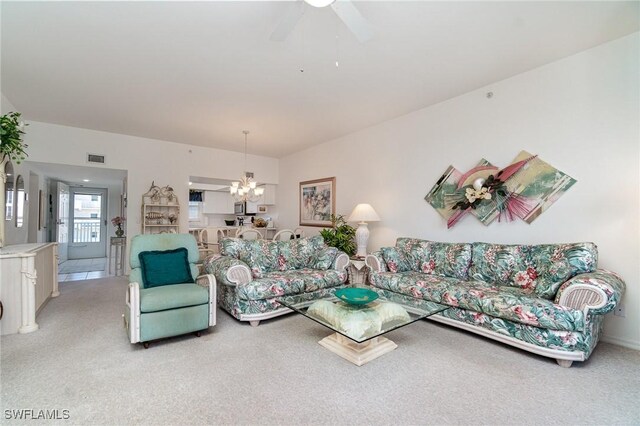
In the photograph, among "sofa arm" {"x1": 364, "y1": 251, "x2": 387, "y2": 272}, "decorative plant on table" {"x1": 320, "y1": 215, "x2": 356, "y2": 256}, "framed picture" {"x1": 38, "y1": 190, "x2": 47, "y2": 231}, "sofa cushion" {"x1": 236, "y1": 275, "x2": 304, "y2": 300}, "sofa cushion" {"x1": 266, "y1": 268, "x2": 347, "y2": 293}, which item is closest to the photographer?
"sofa cushion" {"x1": 236, "y1": 275, "x2": 304, "y2": 300}

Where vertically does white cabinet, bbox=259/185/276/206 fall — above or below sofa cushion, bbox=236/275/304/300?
above

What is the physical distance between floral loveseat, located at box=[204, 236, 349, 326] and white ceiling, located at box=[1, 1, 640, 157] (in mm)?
2011

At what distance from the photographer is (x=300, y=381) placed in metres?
2.12

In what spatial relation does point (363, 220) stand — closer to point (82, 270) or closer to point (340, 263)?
point (340, 263)

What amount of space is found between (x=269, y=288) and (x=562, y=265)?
2.84m

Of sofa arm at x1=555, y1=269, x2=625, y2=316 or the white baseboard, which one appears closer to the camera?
sofa arm at x1=555, y1=269, x2=625, y2=316

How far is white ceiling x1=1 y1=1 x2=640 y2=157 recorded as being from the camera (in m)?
2.33

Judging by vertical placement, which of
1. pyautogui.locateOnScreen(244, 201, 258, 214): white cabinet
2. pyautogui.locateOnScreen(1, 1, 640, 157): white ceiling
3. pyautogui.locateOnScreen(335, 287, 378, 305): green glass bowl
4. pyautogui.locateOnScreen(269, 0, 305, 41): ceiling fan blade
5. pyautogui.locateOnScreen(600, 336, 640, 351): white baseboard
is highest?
pyautogui.locateOnScreen(1, 1, 640, 157): white ceiling

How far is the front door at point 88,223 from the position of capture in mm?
8422

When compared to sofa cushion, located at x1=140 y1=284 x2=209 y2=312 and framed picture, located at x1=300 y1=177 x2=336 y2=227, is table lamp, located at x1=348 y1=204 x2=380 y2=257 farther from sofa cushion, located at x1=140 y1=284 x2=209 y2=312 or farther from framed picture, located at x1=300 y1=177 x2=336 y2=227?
sofa cushion, located at x1=140 y1=284 x2=209 y2=312

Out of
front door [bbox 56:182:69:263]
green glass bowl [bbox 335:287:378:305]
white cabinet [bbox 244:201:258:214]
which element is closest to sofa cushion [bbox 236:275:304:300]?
green glass bowl [bbox 335:287:378:305]

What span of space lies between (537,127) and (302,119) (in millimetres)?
3100

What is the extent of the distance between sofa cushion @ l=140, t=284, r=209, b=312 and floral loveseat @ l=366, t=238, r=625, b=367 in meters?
2.07

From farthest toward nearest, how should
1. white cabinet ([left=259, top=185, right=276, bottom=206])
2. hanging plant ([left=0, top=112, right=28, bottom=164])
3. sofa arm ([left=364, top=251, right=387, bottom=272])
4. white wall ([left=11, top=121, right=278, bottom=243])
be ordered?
white cabinet ([left=259, top=185, right=276, bottom=206]), white wall ([left=11, top=121, right=278, bottom=243]), sofa arm ([left=364, top=251, right=387, bottom=272]), hanging plant ([left=0, top=112, right=28, bottom=164])
